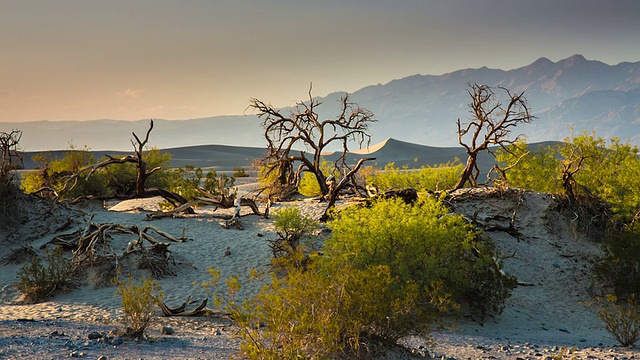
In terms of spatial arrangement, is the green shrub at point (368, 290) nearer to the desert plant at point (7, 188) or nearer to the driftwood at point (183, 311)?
the driftwood at point (183, 311)

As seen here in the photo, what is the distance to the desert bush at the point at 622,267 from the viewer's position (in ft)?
47.7

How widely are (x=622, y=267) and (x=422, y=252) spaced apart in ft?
19.5

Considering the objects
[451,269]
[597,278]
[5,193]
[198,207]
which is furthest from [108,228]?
[597,278]

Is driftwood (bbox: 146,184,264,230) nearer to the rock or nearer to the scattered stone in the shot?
the rock

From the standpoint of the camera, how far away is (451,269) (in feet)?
40.6

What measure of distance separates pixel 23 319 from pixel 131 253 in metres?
4.09

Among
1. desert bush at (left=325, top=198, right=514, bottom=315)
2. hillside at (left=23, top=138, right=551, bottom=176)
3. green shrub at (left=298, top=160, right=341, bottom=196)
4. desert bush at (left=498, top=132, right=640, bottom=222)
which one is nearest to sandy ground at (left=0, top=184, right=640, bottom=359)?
desert bush at (left=325, top=198, right=514, bottom=315)

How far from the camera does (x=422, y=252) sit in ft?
39.9

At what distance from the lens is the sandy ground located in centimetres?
870

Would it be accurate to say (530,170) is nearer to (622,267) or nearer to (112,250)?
(622,267)

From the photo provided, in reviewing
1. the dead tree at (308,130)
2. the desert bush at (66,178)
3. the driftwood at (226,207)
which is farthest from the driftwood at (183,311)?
the desert bush at (66,178)

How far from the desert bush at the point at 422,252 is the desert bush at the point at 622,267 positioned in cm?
333

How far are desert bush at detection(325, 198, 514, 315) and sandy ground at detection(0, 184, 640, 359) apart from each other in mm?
644

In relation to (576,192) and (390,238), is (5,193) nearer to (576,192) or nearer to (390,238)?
(390,238)
